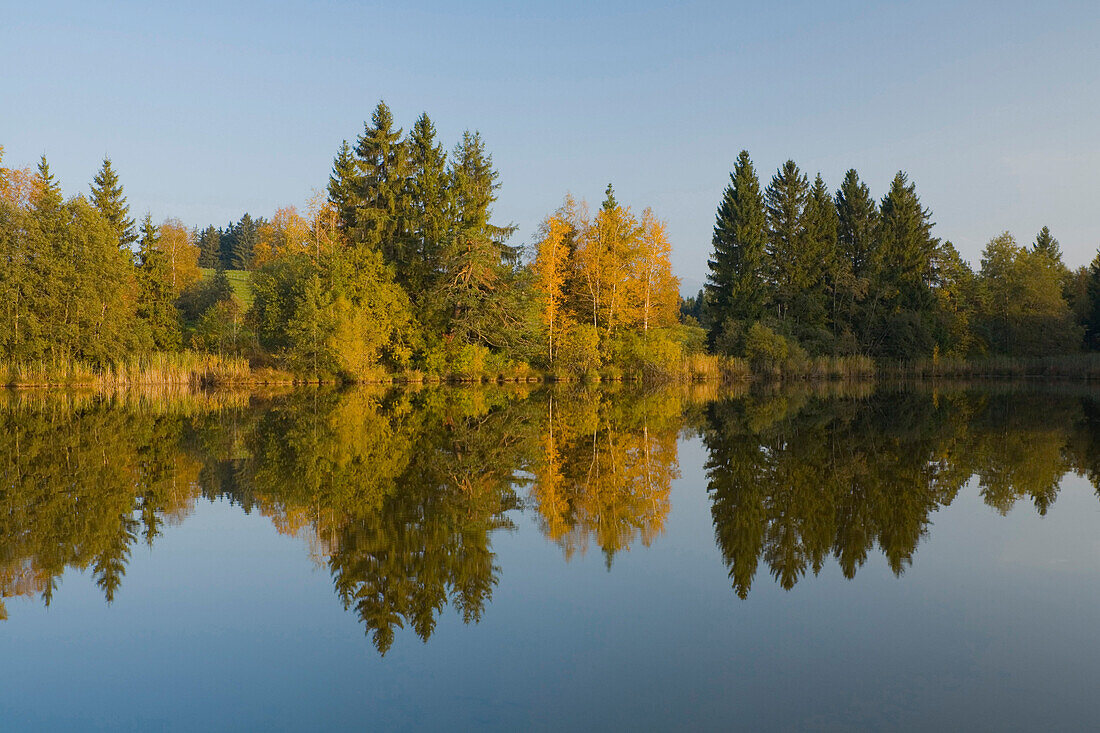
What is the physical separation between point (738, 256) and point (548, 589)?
48.6m

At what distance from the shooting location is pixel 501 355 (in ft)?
139

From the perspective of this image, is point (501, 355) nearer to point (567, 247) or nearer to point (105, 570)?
point (567, 247)

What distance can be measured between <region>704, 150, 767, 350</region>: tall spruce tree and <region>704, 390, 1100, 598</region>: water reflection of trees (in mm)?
27508

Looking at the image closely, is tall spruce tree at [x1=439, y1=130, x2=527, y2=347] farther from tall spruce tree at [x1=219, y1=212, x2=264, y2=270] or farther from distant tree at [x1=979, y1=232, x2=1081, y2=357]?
tall spruce tree at [x1=219, y1=212, x2=264, y2=270]

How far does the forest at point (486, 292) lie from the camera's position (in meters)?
36.7

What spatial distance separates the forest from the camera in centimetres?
3669

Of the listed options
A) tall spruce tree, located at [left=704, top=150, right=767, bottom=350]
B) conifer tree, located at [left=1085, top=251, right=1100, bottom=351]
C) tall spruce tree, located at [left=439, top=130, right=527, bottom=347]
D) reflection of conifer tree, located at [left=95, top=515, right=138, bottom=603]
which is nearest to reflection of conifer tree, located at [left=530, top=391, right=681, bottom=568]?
reflection of conifer tree, located at [left=95, top=515, right=138, bottom=603]

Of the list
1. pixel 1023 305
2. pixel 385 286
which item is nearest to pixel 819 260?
pixel 1023 305

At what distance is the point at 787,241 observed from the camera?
5566 centimetres

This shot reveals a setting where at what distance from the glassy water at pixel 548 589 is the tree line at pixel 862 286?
3897 centimetres

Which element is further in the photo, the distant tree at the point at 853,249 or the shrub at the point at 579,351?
the distant tree at the point at 853,249

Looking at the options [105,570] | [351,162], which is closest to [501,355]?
[351,162]

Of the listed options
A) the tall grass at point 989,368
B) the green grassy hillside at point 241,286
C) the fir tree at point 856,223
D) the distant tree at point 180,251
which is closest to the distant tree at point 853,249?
the fir tree at point 856,223

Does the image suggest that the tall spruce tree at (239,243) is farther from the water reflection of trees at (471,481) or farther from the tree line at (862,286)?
the water reflection of trees at (471,481)
